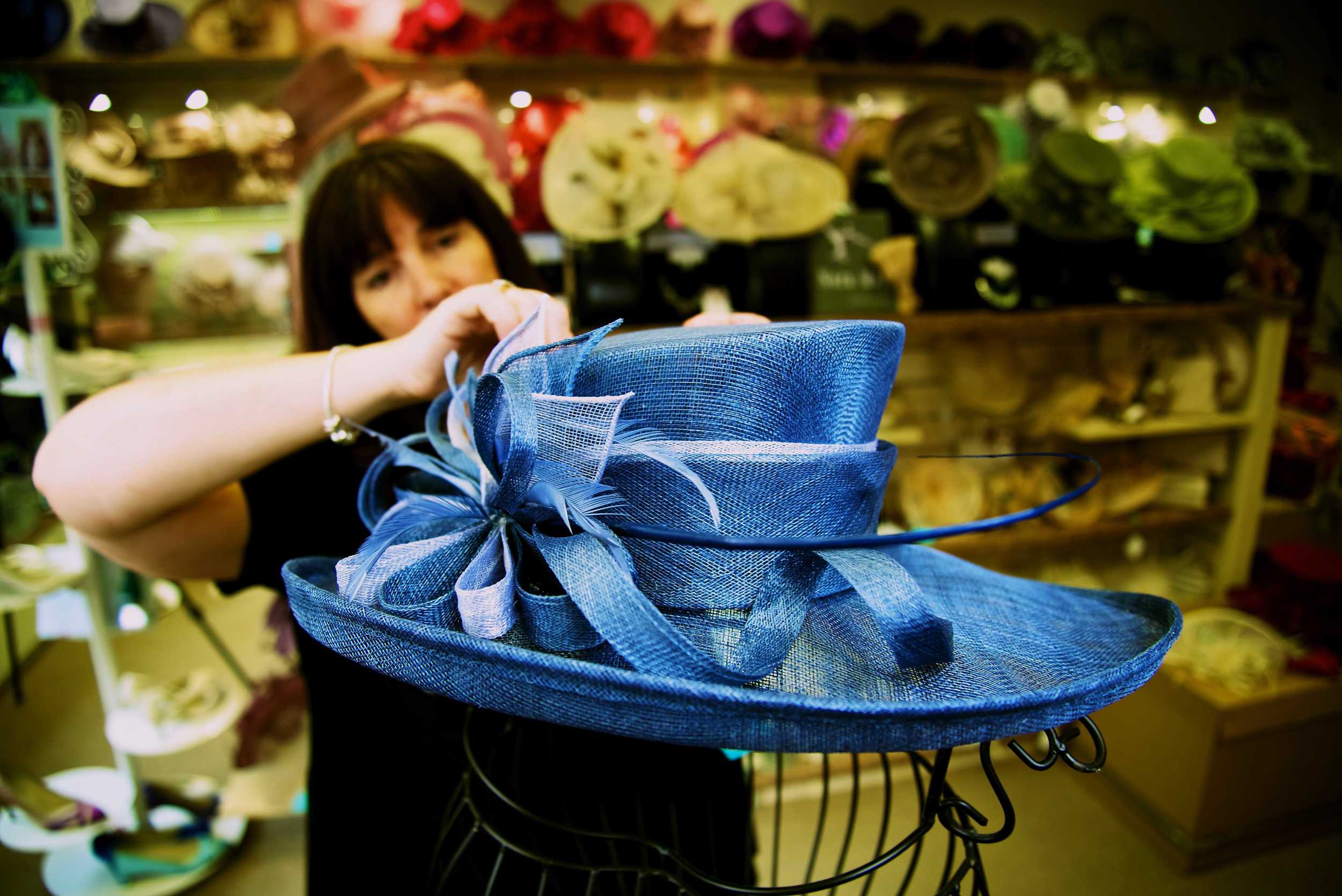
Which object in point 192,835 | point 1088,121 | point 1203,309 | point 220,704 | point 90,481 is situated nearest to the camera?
point 90,481

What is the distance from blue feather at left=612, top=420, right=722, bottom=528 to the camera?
447mm

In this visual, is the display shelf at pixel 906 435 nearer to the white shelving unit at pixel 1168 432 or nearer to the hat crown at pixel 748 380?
the white shelving unit at pixel 1168 432

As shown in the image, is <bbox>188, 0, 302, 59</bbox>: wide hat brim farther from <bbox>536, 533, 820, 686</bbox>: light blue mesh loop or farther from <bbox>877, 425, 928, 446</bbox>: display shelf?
<bbox>536, 533, 820, 686</bbox>: light blue mesh loop

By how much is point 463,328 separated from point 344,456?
1.41 feet

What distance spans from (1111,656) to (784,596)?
0.78 ft

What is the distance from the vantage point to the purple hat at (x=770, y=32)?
8.41ft

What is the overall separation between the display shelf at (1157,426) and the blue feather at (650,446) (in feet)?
6.97

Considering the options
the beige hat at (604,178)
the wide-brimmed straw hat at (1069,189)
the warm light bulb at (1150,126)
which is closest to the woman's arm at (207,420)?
the beige hat at (604,178)

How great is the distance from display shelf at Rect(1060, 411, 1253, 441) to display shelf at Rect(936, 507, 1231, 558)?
0.27 m

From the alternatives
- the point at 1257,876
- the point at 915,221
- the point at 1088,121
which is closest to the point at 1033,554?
the point at 915,221

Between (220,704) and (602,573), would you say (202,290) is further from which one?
(602,573)

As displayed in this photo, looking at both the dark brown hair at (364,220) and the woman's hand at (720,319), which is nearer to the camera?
the woman's hand at (720,319)

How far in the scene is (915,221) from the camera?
1.98 metres

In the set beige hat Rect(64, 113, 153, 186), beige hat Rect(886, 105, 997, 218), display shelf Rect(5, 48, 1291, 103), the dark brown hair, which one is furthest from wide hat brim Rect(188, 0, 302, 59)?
beige hat Rect(886, 105, 997, 218)
